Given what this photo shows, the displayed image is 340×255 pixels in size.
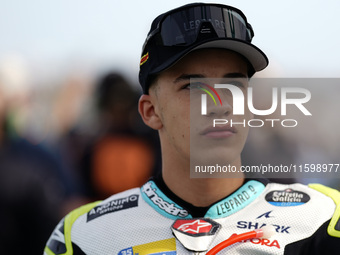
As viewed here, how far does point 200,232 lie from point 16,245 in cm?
203

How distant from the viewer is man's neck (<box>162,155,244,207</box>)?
2.28 m

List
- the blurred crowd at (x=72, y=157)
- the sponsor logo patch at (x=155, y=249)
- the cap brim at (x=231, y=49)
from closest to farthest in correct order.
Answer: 1. the cap brim at (x=231, y=49)
2. the sponsor logo patch at (x=155, y=249)
3. the blurred crowd at (x=72, y=157)

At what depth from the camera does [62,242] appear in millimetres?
2438

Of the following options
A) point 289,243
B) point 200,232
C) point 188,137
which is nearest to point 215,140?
point 188,137

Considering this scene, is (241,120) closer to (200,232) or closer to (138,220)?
(200,232)

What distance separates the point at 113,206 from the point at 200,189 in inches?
20.2

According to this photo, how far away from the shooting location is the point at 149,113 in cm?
238

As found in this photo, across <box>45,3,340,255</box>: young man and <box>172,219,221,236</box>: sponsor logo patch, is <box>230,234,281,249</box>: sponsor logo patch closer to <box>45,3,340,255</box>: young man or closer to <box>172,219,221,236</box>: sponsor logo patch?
<box>45,3,340,255</box>: young man

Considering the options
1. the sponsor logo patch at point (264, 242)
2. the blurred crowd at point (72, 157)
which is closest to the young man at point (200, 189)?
the sponsor logo patch at point (264, 242)

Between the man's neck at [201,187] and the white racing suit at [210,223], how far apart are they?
0.03 meters

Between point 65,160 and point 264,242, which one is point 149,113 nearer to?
point 264,242

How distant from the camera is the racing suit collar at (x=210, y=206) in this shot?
7.37ft

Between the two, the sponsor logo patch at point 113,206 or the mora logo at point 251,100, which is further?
the sponsor logo patch at point 113,206

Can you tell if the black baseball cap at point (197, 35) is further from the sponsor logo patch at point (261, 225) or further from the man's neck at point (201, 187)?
the sponsor logo patch at point (261, 225)
